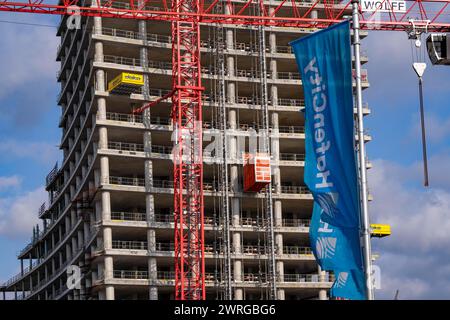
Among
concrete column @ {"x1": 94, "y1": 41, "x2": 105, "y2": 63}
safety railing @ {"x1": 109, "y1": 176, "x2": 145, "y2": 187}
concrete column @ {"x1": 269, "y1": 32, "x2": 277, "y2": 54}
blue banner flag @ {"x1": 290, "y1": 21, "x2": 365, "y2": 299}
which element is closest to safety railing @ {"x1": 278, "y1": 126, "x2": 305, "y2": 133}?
concrete column @ {"x1": 269, "y1": 32, "x2": 277, "y2": 54}

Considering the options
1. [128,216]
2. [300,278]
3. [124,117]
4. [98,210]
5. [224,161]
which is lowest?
[300,278]

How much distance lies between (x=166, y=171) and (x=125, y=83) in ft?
46.5

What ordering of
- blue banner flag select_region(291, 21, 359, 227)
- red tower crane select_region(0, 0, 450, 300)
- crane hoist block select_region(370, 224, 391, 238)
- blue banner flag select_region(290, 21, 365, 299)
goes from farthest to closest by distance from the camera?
crane hoist block select_region(370, 224, 391, 238), red tower crane select_region(0, 0, 450, 300), blue banner flag select_region(291, 21, 359, 227), blue banner flag select_region(290, 21, 365, 299)

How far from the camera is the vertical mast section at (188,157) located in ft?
352

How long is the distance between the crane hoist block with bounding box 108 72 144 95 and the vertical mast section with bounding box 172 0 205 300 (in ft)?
15.6

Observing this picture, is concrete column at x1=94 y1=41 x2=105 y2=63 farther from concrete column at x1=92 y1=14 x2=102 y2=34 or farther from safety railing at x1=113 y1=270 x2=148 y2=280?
safety railing at x1=113 y1=270 x2=148 y2=280

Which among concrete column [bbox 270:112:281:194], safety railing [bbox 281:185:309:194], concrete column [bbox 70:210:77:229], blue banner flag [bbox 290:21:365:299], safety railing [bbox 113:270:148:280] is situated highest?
concrete column [bbox 270:112:281:194]

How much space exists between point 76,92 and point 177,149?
27.8m

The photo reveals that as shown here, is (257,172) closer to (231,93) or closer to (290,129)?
(231,93)

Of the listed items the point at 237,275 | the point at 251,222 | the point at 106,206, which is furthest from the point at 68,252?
the point at 237,275

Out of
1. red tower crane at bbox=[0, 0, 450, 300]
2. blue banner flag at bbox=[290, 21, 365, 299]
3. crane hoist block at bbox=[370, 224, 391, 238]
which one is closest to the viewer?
blue banner flag at bbox=[290, 21, 365, 299]

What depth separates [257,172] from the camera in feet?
375

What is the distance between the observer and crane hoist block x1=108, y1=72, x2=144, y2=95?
11025 centimetres

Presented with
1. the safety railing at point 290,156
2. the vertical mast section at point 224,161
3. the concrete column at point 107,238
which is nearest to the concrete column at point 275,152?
the safety railing at point 290,156
